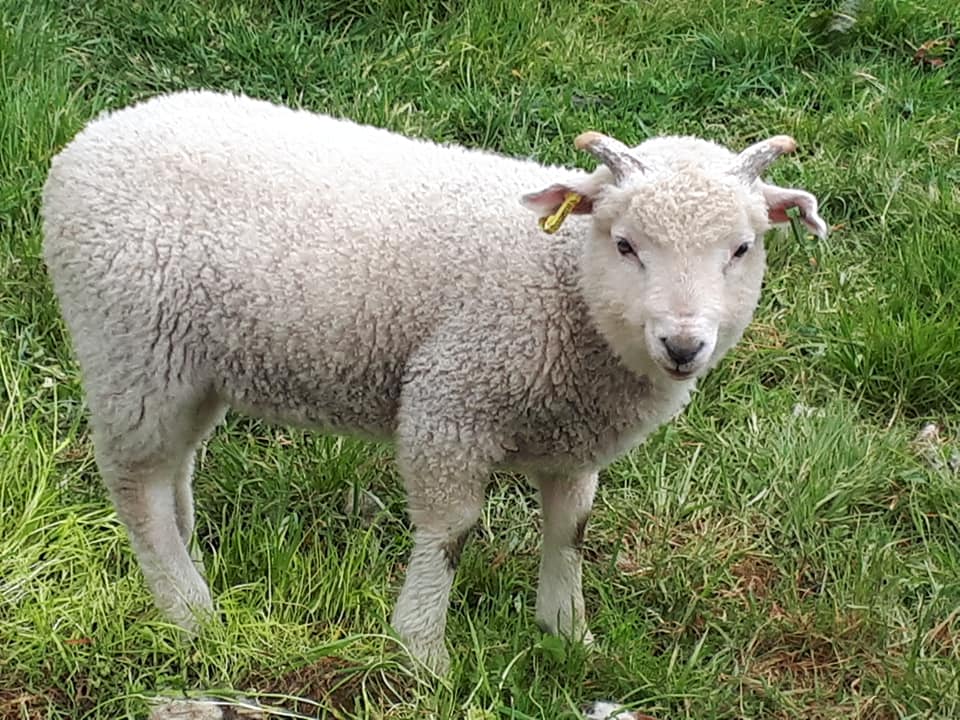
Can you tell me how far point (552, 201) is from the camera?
9.87 ft

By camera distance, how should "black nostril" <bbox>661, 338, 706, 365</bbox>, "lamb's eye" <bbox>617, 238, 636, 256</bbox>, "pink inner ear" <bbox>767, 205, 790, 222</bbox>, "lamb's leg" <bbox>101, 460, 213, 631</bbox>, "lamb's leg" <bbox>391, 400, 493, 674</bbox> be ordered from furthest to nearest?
"lamb's leg" <bbox>101, 460, 213, 631</bbox> < "lamb's leg" <bbox>391, 400, 493, 674</bbox> < "pink inner ear" <bbox>767, 205, 790, 222</bbox> < "lamb's eye" <bbox>617, 238, 636, 256</bbox> < "black nostril" <bbox>661, 338, 706, 365</bbox>

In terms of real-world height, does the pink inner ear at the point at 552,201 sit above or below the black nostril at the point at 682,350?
above

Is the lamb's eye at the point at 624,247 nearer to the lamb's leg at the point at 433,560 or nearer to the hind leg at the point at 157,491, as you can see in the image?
the lamb's leg at the point at 433,560

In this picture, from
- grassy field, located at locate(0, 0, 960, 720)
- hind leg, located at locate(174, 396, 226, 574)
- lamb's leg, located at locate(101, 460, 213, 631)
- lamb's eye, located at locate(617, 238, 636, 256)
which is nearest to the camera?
lamb's eye, located at locate(617, 238, 636, 256)

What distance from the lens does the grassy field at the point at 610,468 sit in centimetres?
330

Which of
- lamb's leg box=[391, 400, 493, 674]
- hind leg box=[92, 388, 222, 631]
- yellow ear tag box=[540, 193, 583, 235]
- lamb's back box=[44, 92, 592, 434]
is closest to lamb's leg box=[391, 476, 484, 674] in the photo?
lamb's leg box=[391, 400, 493, 674]

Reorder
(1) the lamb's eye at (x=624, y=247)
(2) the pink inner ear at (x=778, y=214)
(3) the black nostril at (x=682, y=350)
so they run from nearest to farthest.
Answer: (3) the black nostril at (x=682, y=350) < (1) the lamb's eye at (x=624, y=247) < (2) the pink inner ear at (x=778, y=214)

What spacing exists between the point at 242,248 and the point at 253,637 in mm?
1002

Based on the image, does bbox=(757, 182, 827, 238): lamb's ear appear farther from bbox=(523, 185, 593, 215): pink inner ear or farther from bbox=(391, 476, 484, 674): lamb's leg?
bbox=(391, 476, 484, 674): lamb's leg

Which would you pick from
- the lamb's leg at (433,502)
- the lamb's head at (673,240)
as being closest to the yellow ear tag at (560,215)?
the lamb's head at (673,240)

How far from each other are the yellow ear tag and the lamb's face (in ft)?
0.18

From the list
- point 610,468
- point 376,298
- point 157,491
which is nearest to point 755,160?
point 376,298

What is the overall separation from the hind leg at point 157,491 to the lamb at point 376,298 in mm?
15

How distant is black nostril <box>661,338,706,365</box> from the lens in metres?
2.71
